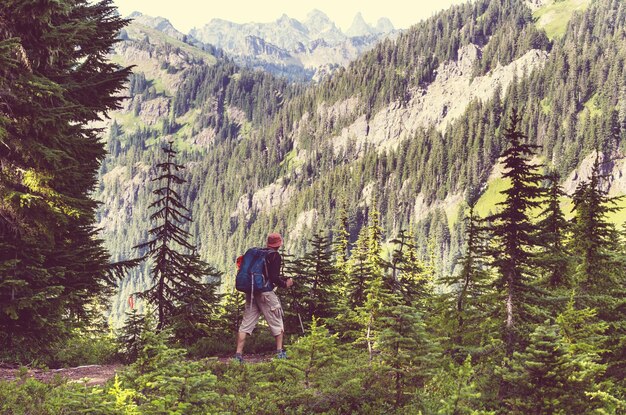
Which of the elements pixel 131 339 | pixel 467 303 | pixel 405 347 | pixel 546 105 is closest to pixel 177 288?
pixel 131 339

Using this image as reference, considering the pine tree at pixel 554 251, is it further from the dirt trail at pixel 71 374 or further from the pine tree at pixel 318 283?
the dirt trail at pixel 71 374

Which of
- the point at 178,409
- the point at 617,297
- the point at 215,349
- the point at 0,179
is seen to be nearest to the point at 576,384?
the point at 617,297

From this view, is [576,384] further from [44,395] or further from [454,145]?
[454,145]

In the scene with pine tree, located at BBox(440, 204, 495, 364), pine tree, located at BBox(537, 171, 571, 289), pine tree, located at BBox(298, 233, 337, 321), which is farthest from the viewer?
pine tree, located at BBox(298, 233, 337, 321)

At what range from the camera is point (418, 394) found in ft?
25.9

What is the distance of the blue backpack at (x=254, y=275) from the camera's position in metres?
10.2

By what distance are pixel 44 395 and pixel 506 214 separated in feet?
30.9

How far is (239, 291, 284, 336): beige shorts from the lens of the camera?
1040 centimetres

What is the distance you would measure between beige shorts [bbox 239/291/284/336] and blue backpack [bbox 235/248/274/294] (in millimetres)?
245

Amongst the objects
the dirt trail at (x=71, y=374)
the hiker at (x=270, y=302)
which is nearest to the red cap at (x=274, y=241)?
the hiker at (x=270, y=302)

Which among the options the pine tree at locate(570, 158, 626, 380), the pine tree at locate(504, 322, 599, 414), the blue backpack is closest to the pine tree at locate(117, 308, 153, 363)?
the blue backpack

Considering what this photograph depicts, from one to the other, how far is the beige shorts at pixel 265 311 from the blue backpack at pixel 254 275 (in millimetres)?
245

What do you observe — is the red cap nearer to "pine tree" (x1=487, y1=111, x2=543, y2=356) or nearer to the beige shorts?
the beige shorts

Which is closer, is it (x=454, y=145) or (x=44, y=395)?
(x=44, y=395)
